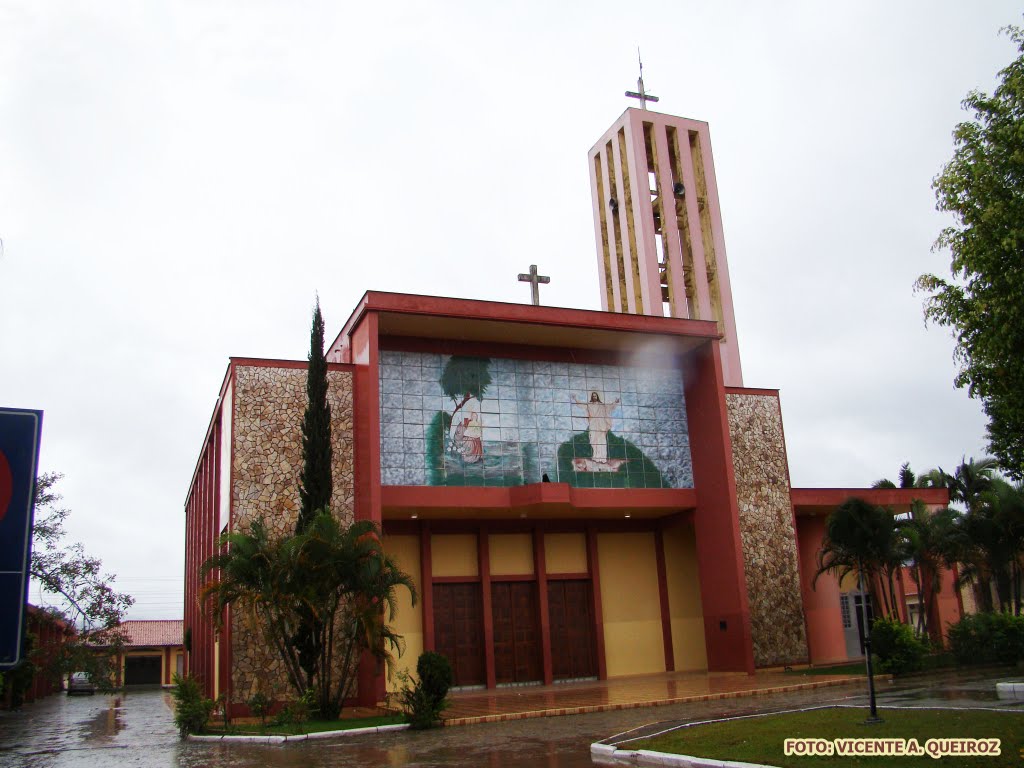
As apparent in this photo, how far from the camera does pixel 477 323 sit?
2442 cm

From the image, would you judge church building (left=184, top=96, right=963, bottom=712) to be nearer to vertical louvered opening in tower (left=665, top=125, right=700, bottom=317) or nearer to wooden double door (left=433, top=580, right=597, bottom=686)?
wooden double door (left=433, top=580, right=597, bottom=686)

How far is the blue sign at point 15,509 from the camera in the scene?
116 inches

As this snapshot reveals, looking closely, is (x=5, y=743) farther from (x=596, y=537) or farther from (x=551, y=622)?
(x=596, y=537)

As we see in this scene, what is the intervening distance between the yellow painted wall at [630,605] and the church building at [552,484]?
6 centimetres

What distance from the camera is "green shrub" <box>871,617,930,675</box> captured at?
2098 cm

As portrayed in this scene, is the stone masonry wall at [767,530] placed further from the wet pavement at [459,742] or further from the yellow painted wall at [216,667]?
the yellow painted wall at [216,667]

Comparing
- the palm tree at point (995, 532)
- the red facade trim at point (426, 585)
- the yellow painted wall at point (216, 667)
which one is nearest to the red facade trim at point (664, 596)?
the red facade trim at point (426, 585)

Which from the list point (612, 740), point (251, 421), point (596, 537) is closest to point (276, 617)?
point (251, 421)

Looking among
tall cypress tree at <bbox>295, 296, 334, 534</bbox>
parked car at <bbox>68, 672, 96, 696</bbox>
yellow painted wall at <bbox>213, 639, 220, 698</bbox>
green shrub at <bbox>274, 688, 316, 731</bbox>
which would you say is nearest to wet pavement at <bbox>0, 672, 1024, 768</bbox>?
yellow painted wall at <bbox>213, 639, 220, 698</bbox>

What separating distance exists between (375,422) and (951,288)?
13.9 meters

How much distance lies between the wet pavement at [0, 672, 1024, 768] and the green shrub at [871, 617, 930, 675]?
3.44ft

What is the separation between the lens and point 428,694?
16.5 metres

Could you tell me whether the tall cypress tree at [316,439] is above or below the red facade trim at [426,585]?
above

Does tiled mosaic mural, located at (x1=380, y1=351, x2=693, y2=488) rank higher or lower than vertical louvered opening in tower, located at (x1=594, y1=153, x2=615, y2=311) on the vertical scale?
lower
